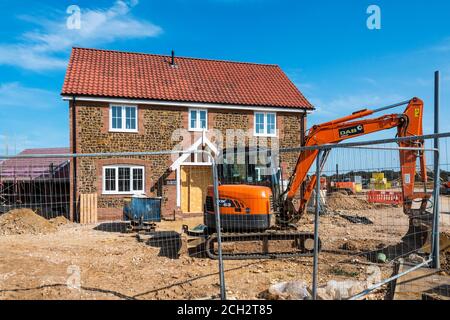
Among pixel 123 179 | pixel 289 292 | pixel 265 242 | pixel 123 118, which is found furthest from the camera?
pixel 123 118

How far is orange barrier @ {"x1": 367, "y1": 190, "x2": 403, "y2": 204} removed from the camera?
797cm

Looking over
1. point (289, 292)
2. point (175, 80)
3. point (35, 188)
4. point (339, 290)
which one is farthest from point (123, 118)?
point (339, 290)

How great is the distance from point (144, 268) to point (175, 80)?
42.7 ft

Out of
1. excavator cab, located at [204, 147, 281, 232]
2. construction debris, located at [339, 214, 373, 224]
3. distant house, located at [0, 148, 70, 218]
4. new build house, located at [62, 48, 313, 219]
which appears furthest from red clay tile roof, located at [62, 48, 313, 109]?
excavator cab, located at [204, 147, 281, 232]

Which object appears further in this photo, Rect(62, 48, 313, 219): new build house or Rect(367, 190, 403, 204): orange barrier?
Rect(62, 48, 313, 219): new build house

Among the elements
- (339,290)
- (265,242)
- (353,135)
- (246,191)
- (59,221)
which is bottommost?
(59,221)

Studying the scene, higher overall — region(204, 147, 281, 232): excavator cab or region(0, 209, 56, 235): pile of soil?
region(204, 147, 281, 232): excavator cab

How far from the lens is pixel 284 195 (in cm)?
957

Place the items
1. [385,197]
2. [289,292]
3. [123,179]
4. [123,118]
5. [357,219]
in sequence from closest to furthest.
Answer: [289,292], [385,197], [357,219], [123,179], [123,118]

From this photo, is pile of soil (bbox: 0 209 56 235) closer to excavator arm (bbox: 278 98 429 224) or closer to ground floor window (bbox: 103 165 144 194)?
ground floor window (bbox: 103 165 144 194)

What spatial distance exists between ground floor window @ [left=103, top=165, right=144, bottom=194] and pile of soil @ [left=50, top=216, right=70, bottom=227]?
2082 mm

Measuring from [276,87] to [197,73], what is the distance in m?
4.55

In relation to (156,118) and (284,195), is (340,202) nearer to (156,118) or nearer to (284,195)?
(284,195)
